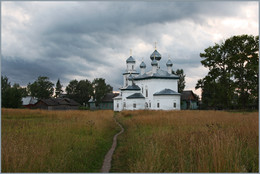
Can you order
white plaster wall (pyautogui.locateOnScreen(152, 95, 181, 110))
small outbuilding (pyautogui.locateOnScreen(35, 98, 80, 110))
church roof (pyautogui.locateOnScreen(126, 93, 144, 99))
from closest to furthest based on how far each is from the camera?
white plaster wall (pyautogui.locateOnScreen(152, 95, 181, 110)) → church roof (pyautogui.locateOnScreen(126, 93, 144, 99)) → small outbuilding (pyautogui.locateOnScreen(35, 98, 80, 110))

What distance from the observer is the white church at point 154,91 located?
48938 millimetres

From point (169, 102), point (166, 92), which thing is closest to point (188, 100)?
point (166, 92)

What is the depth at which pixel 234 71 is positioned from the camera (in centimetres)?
4025

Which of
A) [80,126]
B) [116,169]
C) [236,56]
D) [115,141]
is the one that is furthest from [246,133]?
[236,56]

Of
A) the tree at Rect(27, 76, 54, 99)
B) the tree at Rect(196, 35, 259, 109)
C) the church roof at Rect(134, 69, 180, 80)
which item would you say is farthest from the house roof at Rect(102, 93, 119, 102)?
the tree at Rect(196, 35, 259, 109)

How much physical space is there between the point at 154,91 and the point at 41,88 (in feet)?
141

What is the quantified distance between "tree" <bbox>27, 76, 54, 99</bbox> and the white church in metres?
33.0

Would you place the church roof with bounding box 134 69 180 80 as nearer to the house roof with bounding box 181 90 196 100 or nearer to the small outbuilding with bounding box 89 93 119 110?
the house roof with bounding box 181 90 196 100

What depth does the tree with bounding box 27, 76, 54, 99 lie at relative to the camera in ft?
262

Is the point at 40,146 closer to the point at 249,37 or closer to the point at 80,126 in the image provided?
the point at 80,126

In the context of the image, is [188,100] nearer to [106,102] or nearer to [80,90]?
[106,102]

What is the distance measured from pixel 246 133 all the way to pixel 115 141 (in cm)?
577

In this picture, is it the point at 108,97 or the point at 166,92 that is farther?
the point at 108,97

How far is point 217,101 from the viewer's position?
4144 cm
